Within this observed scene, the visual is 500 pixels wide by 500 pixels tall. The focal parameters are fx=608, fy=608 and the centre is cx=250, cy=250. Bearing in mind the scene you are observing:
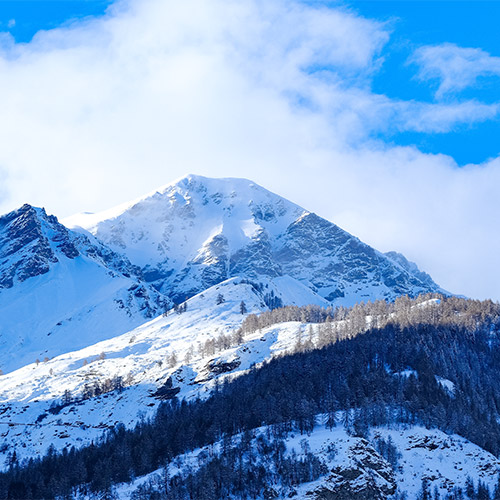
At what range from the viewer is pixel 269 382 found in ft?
602

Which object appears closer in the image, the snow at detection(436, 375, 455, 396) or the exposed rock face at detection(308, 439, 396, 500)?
the exposed rock face at detection(308, 439, 396, 500)

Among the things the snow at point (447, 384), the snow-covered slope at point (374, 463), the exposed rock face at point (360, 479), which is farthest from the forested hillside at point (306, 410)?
the exposed rock face at point (360, 479)

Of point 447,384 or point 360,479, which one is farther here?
point 447,384

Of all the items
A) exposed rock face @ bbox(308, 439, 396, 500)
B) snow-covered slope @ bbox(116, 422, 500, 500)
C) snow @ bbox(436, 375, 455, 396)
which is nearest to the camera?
exposed rock face @ bbox(308, 439, 396, 500)

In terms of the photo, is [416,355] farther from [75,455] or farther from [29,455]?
[29,455]

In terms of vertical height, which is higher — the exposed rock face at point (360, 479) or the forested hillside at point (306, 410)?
the forested hillside at point (306, 410)

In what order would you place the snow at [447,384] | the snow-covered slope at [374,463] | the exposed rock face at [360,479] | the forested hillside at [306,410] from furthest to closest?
the snow at [447,384] → the forested hillside at [306,410] → the snow-covered slope at [374,463] → the exposed rock face at [360,479]

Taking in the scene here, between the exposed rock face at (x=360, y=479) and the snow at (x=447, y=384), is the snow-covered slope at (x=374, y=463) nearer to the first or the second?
the exposed rock face at (x=360, y=479)

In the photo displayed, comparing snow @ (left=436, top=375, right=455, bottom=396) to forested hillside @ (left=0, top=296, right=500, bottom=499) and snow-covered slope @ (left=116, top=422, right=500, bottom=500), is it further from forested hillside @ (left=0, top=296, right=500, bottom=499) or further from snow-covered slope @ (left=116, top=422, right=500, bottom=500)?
snow-covered slope @ (left=116, top=422, right=500, bottom=500)

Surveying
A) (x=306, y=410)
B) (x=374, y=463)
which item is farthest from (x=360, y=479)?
(x=306, y=410)

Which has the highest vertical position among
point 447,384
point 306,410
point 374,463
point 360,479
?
point 447,384

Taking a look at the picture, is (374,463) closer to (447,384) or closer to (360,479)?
(360,479)

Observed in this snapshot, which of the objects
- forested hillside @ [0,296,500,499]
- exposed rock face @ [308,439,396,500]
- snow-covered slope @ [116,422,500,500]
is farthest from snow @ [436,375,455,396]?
exposed rock face @ [308,439,396,500]

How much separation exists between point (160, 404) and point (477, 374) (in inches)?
4049
